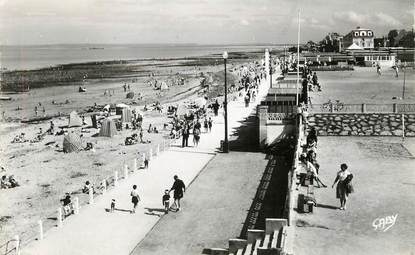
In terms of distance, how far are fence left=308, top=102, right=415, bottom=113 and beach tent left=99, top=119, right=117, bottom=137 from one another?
15255 mm

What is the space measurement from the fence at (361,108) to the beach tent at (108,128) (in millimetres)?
A: 15255

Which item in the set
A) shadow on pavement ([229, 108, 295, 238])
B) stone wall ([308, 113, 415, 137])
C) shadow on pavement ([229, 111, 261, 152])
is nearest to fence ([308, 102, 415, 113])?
stone wall ([308, 113, 415, 137])

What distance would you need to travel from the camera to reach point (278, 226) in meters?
11.0

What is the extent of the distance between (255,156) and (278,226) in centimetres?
1210

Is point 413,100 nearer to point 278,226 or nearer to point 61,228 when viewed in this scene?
point 278,226

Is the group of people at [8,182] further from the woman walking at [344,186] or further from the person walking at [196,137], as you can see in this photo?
the woman walking at [344,186]

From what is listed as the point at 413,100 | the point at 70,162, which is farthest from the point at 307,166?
the point at 70,162

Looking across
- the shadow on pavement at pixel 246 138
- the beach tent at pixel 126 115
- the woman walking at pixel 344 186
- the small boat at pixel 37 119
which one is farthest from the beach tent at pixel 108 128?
the woman walking at pixel 344 186

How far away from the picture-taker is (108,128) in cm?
3312

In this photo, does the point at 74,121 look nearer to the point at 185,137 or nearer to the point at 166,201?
the point at 185,137

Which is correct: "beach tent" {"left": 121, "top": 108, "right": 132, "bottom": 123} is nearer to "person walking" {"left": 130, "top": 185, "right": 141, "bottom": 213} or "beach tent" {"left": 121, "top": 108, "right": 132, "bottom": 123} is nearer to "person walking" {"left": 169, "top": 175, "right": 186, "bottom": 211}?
"person walking" {"left": 130, "top": 185, "right": 141, "bottom": 213}

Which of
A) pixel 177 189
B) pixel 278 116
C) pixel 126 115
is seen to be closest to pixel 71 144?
pixel 126 115

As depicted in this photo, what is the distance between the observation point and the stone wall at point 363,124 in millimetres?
20672

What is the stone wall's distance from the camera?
814 inches
